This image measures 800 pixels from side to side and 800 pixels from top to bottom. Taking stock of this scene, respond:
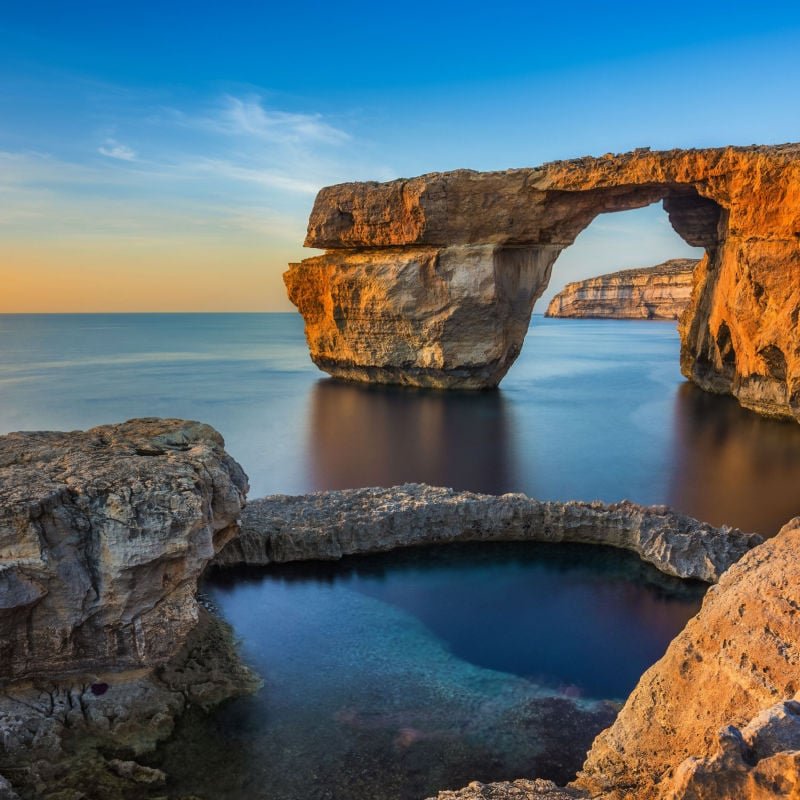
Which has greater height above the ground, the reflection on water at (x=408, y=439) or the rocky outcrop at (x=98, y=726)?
the reflection on water at (x=408, y=439)

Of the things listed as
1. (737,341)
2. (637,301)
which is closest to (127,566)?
(737,341)

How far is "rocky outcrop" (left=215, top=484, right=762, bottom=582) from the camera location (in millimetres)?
11344

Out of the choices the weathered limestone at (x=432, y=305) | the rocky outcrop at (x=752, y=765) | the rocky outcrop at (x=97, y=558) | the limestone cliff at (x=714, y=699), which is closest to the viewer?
the rocky outcrop at (x=752, y=765)

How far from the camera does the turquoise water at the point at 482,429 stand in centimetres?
1642

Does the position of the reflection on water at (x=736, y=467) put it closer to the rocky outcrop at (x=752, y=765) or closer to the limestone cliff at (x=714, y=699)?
the limestone cliff at (x=714, y=699)

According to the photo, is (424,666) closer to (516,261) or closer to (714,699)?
(714,699)

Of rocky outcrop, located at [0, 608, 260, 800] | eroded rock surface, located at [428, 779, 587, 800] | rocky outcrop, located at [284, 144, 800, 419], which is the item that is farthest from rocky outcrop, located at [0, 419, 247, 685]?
rocky outcrop, located at [284, 144, 800, 419]

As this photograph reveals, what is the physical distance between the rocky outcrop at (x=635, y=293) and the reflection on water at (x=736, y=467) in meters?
58.2

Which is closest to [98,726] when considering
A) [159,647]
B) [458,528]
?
[159,647]

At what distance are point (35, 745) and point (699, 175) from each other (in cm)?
2187

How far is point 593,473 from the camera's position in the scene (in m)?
17.5

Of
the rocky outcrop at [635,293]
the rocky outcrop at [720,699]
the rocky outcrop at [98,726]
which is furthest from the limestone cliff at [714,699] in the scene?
the rocky outcrop at [635,293]

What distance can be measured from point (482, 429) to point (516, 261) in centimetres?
815

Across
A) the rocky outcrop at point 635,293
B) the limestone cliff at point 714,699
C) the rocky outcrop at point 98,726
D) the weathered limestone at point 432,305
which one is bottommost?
the rocky outcrop at point 98,726
